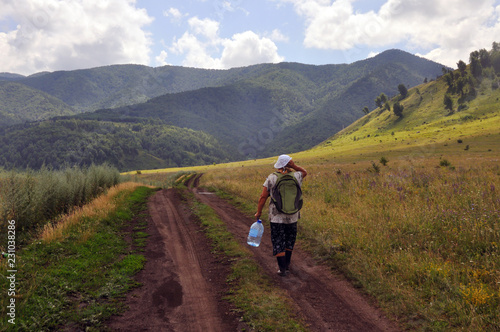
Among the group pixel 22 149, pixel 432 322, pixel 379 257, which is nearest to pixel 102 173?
pixel 379 257

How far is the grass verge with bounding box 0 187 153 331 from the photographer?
4.45 metres

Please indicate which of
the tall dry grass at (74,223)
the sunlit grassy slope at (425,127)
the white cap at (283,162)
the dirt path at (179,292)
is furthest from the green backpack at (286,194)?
the sunlit grassy slope at (425,127)

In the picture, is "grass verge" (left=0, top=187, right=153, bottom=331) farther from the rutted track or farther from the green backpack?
the green backpack

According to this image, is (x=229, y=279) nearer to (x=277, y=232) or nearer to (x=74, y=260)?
(x=277, y=232)

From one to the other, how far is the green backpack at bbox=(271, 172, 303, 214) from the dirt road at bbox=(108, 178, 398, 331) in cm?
166

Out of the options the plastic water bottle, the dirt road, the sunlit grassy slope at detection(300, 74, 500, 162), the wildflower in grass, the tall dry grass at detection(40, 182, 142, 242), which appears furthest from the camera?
the sunlit grassy slope at detection(300, 74, 500, 162)

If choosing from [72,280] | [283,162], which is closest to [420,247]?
[283,162]

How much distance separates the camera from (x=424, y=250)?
657 cm

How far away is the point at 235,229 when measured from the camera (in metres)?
11.1

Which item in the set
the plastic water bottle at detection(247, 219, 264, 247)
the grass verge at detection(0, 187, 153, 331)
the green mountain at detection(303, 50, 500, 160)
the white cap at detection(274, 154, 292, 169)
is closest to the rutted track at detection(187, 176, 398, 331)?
the plastic water bottle at detection(247, 219, 264, 247)

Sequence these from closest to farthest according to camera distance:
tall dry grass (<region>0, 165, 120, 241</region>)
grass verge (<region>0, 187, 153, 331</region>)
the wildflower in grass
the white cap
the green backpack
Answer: the wildflower in grass < grass verge (<region>0, 187, 153, 331</region>) < the green backpack < the white cap < tall dry grass (<region>0, 165, 120, 241</region>)

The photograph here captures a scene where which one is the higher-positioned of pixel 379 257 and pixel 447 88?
pixel 447 88

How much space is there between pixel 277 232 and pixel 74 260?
5.21 m

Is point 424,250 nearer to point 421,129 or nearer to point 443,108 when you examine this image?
point 421,129
